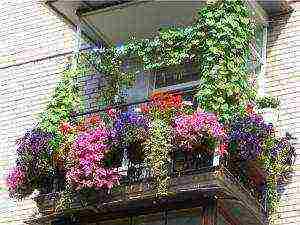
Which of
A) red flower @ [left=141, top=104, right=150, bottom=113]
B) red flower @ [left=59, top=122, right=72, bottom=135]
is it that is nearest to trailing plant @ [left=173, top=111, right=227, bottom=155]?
red flower @ [left=141, top=104, right=150, bottom=113]

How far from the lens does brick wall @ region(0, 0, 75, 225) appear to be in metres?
16.5

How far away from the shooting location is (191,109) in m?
12.0

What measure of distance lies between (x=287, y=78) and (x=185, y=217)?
3.39 meters

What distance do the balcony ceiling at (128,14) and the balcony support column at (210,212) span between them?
375 centimetres

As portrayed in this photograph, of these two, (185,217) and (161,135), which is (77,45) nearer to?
(161,135)

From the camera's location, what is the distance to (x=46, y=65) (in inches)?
669

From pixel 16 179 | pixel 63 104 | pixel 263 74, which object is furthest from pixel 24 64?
pixel 263 74

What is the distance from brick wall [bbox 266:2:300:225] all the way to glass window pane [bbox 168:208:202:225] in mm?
1733

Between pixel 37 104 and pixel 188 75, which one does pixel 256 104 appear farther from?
pixel 37 104

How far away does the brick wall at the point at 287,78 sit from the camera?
12.7 meters

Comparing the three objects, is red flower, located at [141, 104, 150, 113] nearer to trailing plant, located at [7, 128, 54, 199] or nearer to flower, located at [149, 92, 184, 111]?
flower, located at [149, 92, 184, 111]

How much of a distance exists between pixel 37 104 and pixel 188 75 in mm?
3686

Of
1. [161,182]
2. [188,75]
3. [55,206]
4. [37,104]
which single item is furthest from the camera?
[37,104]

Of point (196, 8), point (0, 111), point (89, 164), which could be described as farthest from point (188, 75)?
point (0, 111)
